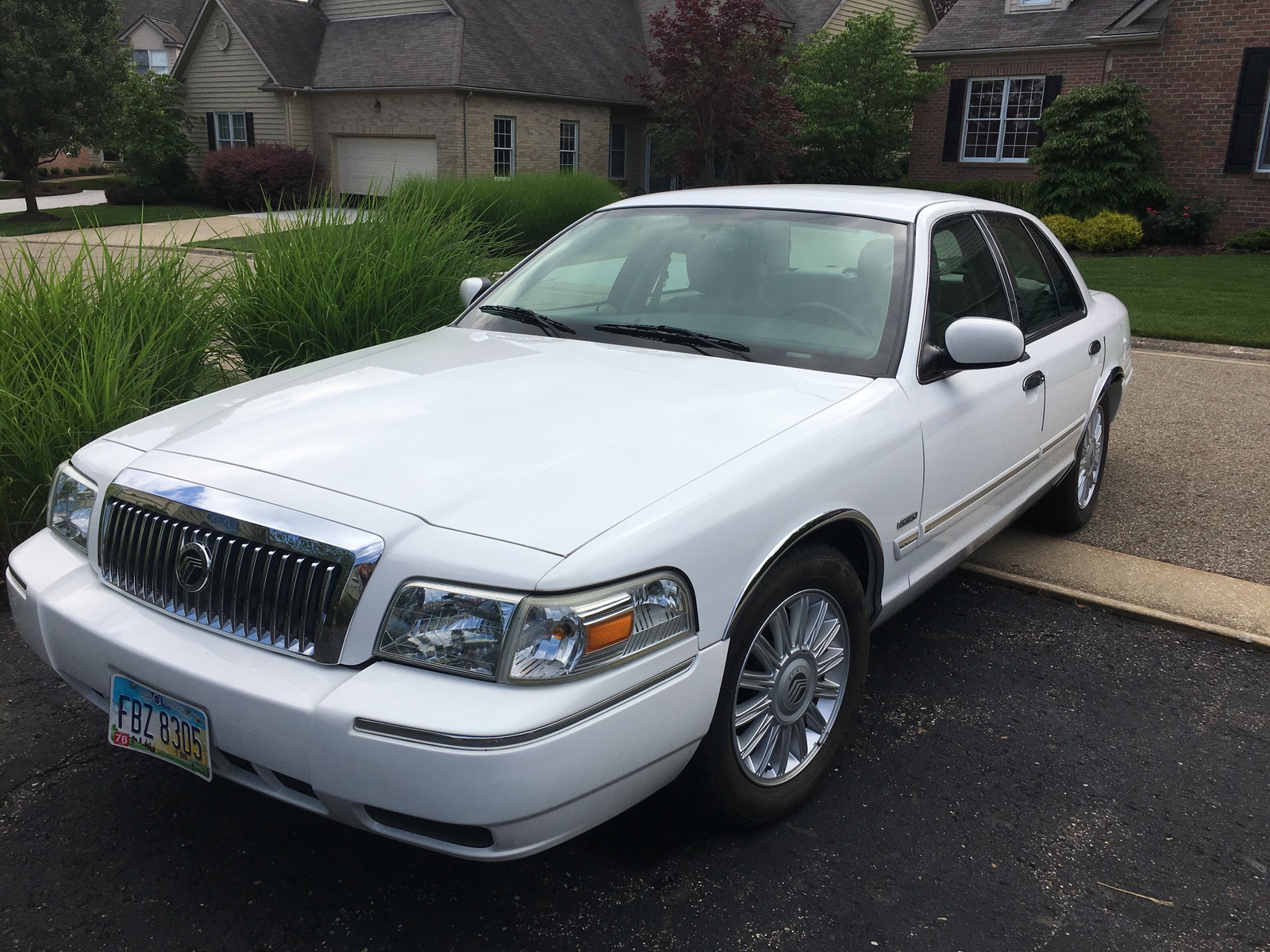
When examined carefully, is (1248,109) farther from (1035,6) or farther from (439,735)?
(439,735)

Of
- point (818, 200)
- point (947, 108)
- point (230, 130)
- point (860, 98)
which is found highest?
point (860, 98)

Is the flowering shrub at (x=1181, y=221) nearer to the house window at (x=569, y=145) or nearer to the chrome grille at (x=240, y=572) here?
the house window at (x=569, y=145)

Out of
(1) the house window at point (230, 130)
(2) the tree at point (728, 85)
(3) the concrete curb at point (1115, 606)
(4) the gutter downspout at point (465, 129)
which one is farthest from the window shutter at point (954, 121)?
(3) the concrete curb at point (1115, 606)

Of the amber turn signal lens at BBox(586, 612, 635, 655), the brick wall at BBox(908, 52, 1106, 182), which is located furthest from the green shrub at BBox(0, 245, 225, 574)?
the brick wall at BBox(908, 52, 1106, 182)

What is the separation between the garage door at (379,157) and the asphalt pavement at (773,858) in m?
25.4

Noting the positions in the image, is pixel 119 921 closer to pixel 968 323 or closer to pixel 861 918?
pixel 861 918

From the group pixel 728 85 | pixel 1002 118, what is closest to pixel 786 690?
pixel 728 85

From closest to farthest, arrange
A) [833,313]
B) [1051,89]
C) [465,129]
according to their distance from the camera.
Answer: [833,313] → [1051,89] → [465,129]

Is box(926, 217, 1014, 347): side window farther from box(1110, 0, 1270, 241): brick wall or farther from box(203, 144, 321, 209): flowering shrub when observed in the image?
box(203, 144, 321, 209): flowering shrub

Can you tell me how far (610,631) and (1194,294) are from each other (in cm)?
1305

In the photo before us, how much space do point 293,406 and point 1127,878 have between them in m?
2.58

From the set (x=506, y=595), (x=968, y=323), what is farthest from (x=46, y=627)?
(x=968, y=323)

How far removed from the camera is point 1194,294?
1307cm

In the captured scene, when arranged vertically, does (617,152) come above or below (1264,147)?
below
